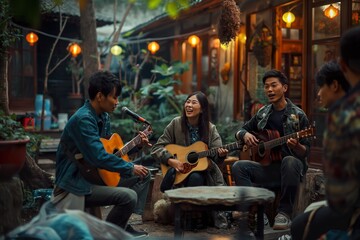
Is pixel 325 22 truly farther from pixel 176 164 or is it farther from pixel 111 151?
pixel 111 151

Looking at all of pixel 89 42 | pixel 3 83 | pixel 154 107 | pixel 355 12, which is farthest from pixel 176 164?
pixel 154 107

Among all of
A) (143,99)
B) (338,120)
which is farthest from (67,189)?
(143,99)

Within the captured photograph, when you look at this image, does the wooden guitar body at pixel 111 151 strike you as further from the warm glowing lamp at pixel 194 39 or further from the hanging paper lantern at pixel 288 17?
the warm glowing lamp at pixel 194 39

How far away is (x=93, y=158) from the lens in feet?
18.6

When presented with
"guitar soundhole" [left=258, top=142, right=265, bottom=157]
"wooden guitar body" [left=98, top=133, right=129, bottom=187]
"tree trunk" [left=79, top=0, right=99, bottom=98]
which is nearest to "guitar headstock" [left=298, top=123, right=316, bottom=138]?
"guitar soundhole" [left=258, top=142, right=265, bottom=157]

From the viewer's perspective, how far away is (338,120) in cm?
344

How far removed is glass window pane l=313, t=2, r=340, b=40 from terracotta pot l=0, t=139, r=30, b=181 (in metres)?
6.53

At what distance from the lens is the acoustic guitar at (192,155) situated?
Answer: 7.35m

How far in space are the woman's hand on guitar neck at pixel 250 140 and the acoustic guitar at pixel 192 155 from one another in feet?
0.47

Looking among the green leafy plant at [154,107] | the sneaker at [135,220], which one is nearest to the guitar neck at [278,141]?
the sneaker at [135,220]

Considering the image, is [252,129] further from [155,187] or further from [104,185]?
[104,185]

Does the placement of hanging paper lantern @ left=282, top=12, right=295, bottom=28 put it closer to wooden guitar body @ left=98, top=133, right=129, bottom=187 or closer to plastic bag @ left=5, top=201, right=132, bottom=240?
wooden guitar body @ left=98, top=133, right=129, bottom=187

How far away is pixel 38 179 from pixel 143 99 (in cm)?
725

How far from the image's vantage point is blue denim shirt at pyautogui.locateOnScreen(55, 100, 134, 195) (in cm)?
567
